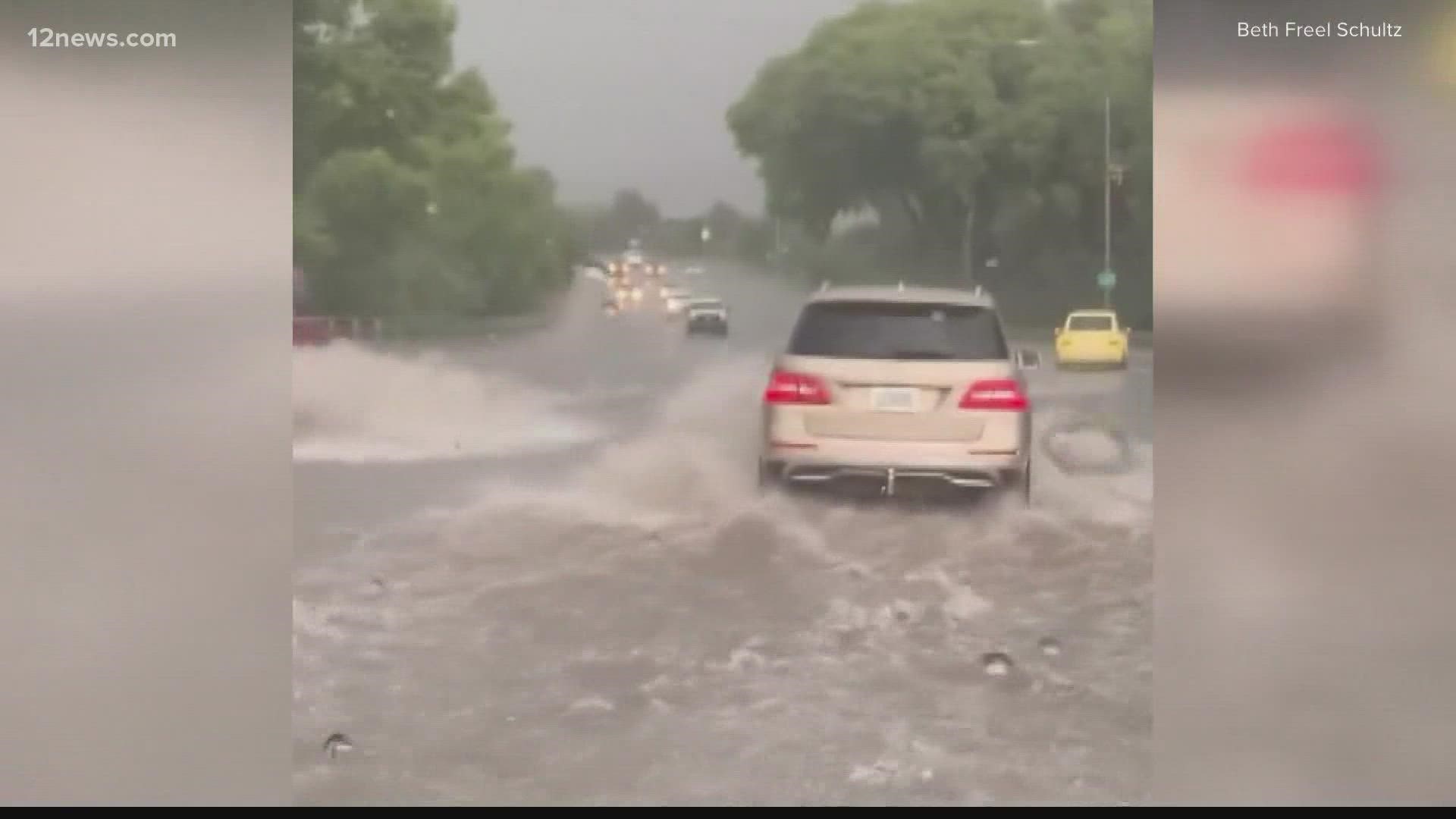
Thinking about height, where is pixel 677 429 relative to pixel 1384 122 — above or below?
below

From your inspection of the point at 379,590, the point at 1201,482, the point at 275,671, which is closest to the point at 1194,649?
the point at 1201,482

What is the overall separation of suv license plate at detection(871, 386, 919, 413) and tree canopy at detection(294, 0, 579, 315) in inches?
56.5

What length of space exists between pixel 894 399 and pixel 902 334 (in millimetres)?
281

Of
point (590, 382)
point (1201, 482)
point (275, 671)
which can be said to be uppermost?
point (590, 382)

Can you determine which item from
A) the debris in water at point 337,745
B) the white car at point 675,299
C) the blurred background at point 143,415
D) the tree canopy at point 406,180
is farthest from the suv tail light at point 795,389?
the debris in water at point 337,745

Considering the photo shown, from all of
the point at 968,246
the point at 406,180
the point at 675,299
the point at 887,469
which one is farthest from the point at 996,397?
the point at 406,180

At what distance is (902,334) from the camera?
668cm

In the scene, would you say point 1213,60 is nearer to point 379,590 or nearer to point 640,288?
point 640,288

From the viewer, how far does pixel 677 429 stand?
6816 mm

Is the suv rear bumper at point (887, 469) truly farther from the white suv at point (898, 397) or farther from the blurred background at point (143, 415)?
the blurred background at point (143, 415)

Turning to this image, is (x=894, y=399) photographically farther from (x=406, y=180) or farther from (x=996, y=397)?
(x=406, y=180)

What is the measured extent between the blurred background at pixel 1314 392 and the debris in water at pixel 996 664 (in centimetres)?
63

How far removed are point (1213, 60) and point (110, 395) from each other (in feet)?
15.5

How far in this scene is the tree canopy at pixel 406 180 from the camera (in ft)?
21.9
